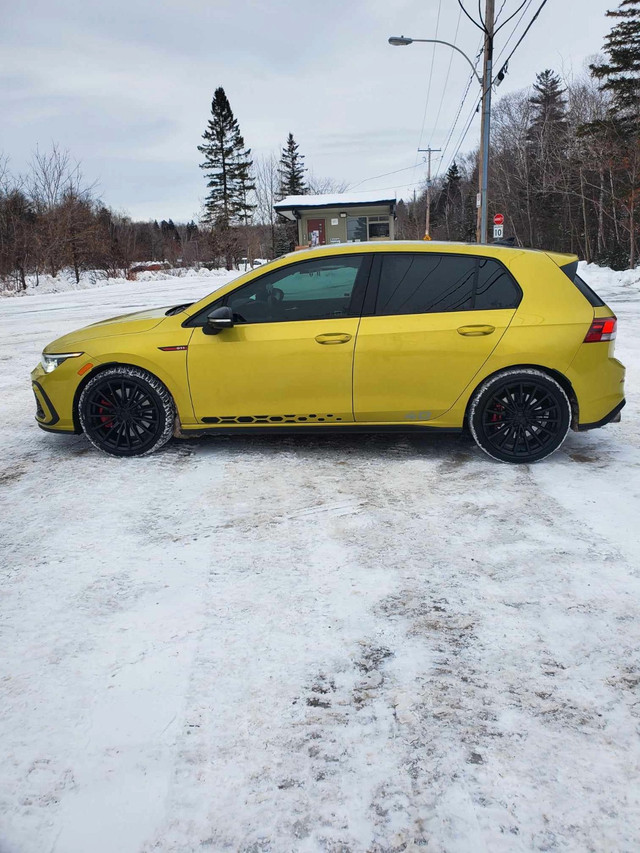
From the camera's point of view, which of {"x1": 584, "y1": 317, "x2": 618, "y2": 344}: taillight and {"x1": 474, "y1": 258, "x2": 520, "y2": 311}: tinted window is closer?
{"x1": 584, "y1": 317, "x2": 618, "y2": 344}: taillight

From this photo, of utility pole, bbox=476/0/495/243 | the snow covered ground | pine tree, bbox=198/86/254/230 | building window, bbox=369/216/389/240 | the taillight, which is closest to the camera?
the snow covered ground

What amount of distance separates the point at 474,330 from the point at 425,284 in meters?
0.51

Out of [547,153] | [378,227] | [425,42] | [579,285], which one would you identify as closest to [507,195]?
[547,153]

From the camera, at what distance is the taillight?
3.94 m

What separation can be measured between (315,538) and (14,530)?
1758 mm

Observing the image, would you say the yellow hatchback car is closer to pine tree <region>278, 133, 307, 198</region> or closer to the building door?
the building door

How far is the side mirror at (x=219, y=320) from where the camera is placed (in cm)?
416

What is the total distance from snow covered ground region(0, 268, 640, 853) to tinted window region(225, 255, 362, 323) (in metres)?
1.28

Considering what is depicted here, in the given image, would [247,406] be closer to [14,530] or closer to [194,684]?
[14,530]

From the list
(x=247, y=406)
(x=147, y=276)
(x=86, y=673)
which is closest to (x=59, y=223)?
(x=147, y=276)

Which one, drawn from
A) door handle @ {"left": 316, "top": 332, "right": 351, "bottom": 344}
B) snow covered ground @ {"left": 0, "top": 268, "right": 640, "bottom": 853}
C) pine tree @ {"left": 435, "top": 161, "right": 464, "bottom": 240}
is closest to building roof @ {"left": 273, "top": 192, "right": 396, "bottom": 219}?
door handle @ {"left": 316, "top": 332, "right": 351, "bottom": 344}

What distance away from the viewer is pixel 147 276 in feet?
141

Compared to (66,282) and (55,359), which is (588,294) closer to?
(55,359)

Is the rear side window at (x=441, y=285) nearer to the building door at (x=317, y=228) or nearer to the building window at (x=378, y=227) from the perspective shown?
the building door at (x=317, y=228)
